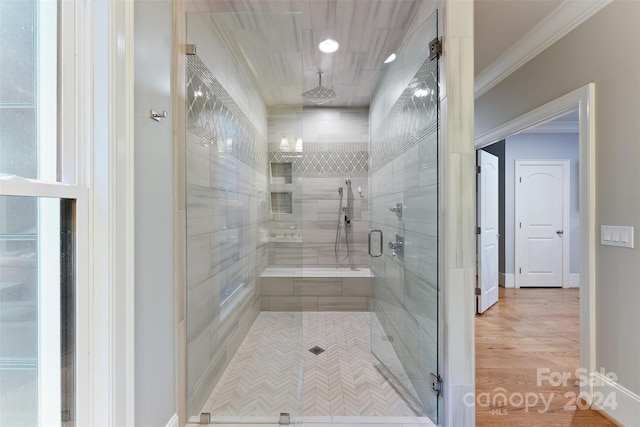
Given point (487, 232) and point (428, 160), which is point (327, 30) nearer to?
point (428, 160)

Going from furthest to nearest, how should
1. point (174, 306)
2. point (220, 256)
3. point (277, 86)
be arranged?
point (277, 86) → point (220, 256) → point (174, 306)

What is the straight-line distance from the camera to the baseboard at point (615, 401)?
5.24 ft

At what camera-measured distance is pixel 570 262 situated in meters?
4.69

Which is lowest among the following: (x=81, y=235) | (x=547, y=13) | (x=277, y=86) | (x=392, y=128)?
(x=81, y=235)

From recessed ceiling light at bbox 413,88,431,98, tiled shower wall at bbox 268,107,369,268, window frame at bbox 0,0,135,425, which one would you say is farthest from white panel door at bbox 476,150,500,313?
window frame at bbox 0,0,135,425

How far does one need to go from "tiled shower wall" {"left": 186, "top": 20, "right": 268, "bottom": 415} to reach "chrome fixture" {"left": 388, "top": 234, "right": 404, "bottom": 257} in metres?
1.24

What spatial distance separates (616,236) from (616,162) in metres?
0.46

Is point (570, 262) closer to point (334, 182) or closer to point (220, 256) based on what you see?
point (334, 182)

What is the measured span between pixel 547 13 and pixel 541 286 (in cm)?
418

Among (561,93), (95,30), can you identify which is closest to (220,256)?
(95,30)

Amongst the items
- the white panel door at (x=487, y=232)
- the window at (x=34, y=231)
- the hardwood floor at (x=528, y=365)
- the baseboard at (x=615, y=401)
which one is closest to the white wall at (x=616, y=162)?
the baseboard at (x=615, y=401)

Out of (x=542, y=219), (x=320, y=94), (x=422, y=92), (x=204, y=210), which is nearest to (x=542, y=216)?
(x=542, y=219)

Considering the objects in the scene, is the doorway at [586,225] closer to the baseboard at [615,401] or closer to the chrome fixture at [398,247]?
the baseboard at [615,401]

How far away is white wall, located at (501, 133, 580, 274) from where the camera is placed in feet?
15.4
